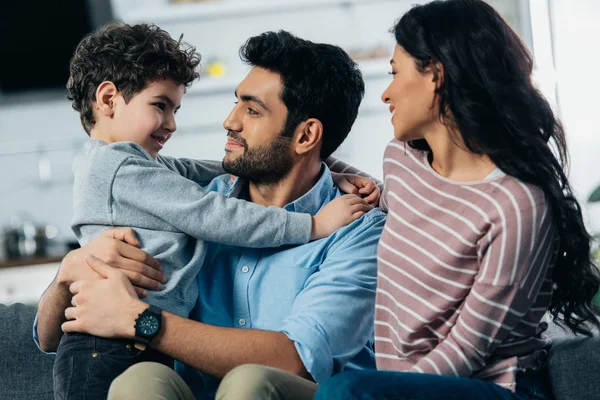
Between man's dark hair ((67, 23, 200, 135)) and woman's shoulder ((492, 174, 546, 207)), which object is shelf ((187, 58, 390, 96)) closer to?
man's dark hair ((67, 23, 200, 135))

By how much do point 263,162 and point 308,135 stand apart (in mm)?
151

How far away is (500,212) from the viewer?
1.49 meters

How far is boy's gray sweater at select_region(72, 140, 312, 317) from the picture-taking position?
71.1 inches

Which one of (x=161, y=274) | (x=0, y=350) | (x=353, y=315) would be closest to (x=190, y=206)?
(x=161, y=274)

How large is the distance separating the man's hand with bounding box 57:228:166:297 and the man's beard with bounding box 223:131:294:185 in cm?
32

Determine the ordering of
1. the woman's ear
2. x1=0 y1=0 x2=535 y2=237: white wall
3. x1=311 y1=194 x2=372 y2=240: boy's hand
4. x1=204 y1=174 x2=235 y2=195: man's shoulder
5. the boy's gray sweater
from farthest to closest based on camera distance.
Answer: x1=0 y1=0 x2=535 y2=237: white wall
x1=204 y1=174 x2=235 y2=195: man's shoulder
x1=311 y1=194 x2=372 y2=240: boy's hand
the boy's gray sweater
the woman's ear

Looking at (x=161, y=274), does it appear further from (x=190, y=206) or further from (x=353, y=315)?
(x=353, y=315)

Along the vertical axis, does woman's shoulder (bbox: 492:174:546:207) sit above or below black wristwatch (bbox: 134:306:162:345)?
above

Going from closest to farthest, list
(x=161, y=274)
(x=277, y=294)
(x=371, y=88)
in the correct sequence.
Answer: (x=161, y=274)
(x=277, y=294)
(x=371, y=88)

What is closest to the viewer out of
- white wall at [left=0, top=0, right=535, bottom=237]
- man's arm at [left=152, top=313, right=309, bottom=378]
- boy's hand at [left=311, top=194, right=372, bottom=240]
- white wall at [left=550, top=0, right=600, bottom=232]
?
man's arm at [left=152, top=313, right=309, bottom=378]

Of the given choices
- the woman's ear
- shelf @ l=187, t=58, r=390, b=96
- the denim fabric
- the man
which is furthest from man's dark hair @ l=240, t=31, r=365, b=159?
shelf @ l=187, t=58, r=390, b=96

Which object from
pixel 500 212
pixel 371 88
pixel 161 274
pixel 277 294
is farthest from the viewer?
pixel 371 88

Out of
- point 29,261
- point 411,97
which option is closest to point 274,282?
point 411,97

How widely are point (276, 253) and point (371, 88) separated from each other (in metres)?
Result: 2.82
